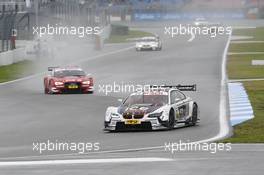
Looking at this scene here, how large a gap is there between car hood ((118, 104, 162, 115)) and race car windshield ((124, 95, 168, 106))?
0.29m

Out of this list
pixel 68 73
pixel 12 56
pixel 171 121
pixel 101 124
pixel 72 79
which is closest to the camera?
pixel 171 121

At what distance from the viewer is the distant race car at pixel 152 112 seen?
2381cm

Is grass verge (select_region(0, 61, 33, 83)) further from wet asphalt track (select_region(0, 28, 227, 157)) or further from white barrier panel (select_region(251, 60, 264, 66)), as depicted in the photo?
white barrier panel (select_region(251, 60, 264, 66))

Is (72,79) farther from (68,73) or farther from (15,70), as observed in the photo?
(15,70)

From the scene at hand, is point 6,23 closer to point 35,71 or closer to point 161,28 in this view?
point 35,71

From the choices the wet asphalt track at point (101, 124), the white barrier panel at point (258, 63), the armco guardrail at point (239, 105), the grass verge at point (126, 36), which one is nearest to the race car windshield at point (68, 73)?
the wet asphalt track at point (101, 124)

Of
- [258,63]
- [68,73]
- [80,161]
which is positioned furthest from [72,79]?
A: [258,63]

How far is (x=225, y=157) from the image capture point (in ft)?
57.4

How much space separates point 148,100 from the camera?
24781mm

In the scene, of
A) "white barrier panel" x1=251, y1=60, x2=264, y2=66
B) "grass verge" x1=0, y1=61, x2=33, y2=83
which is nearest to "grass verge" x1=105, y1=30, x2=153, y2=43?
"grass verge" x1=0, y1=61, x2=33, y2=83

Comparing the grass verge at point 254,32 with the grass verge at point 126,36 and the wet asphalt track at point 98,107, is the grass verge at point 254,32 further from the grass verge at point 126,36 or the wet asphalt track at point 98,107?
the wet asphalt track at point 98,107

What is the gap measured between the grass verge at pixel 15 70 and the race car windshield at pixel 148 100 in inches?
890

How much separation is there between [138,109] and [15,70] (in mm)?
31809

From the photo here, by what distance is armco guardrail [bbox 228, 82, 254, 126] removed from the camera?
2692 cm
